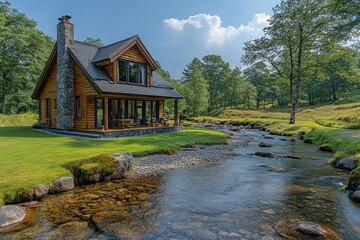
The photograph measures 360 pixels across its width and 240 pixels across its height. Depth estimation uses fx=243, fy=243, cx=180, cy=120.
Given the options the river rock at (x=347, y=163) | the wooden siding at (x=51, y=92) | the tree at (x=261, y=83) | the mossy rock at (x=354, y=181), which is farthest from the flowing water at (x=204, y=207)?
the tree at (x=261, y=83)

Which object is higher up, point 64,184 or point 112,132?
point 112,132

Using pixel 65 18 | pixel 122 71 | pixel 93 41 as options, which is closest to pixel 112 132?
pixel 122 71

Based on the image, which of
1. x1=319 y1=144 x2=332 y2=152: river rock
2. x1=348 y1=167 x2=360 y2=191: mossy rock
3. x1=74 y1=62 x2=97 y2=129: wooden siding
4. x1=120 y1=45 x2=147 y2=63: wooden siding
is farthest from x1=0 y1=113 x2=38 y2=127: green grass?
x1=348 y1=167 x2=360 y2=191: mossy rock

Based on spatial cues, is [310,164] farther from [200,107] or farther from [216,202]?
[200,107]

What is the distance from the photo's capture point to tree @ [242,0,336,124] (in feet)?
92.2

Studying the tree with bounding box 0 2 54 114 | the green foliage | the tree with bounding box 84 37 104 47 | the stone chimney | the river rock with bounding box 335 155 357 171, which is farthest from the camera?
the tree with bounding box 84 37 104 47

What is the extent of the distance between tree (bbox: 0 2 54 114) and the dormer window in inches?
841

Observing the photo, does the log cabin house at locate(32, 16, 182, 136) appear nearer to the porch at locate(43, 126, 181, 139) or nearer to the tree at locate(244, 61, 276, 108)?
the porch at locate(43, 126, 181, 139)

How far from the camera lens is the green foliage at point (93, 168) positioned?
898 cm

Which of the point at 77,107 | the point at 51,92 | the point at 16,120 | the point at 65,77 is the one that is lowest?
the point at 16,120

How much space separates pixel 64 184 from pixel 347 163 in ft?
40.3

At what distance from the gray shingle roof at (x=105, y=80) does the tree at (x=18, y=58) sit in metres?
17.7

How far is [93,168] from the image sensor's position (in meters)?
9.21

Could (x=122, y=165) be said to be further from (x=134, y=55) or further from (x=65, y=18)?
(x=65, y=18)
